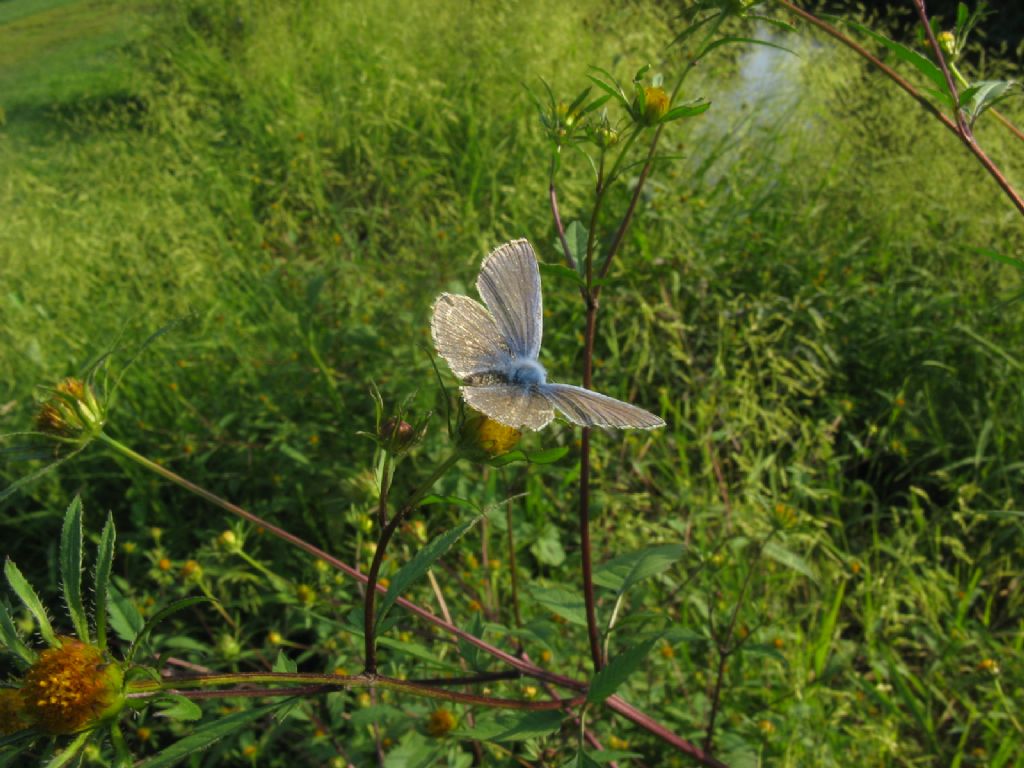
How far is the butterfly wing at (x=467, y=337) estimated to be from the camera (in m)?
0.83

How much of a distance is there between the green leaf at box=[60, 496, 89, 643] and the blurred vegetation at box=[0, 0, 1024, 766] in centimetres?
29

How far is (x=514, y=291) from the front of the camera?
864 millimetres

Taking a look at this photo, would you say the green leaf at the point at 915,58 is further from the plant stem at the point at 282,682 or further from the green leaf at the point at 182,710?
the green leaf at the point at 182,710

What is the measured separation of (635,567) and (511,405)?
41 centimetres

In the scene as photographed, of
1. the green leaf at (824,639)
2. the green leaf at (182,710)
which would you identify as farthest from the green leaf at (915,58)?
the green leaf at (824,639)

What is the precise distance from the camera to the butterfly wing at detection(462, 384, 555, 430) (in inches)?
25.5

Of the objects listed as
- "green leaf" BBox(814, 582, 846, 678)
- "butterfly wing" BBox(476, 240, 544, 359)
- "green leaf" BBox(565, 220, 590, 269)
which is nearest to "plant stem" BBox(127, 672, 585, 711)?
"butterfly wing" BBox(476, 240, 544, 359)

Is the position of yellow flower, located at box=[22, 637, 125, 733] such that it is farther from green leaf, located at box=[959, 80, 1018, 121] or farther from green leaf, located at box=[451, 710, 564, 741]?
green leaf, located at box=[959, 80, 1018, 121]

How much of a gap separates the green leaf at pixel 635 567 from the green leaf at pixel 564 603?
5cm

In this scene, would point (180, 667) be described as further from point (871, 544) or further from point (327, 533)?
point (871, 544)

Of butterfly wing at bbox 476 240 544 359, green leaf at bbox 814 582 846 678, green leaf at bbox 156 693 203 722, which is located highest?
butterfly wing at bbox 476 240 544 359

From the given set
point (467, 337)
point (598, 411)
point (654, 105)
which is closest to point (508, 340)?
point (467, 337)

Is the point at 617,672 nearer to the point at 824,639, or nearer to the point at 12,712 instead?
the point at 12,712

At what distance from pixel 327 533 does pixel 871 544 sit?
1330 millimetres
